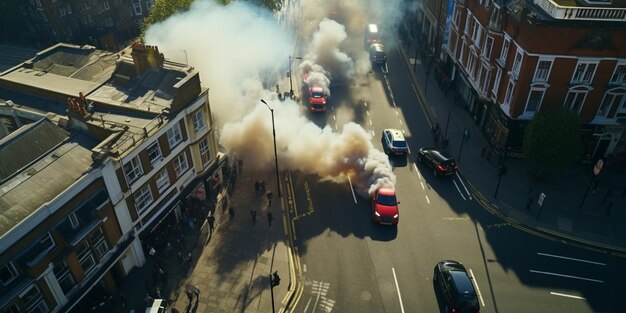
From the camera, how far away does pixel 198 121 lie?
103ft

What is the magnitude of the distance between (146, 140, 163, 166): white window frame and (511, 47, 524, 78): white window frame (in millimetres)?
27915

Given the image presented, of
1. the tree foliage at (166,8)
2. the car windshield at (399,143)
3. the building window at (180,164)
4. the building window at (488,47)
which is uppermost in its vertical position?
the tree foliage at (166,8)

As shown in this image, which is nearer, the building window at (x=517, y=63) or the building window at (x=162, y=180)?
the building window at (x=162, y=180)

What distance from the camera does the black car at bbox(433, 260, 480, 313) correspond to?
2475 cm

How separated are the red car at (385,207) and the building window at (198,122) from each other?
542 inches

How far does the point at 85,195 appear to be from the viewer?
2361 centimetres

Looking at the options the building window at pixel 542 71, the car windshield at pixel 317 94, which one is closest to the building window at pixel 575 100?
the building window at pixel 542 71

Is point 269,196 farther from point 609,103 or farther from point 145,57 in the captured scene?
point 609,103

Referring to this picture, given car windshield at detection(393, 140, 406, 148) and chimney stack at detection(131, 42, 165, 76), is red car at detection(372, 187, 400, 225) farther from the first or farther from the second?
chimney stack at detection(131, 42, 165, 76)

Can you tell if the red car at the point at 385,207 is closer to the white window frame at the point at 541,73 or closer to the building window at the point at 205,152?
the building window at the point at 205,152

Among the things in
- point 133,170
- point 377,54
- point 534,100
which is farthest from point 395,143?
point 133,170

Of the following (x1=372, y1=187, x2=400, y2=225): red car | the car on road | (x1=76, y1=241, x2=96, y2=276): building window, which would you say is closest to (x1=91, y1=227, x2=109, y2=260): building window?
(x1=76, y1=241, x2=96, y2=276): building window

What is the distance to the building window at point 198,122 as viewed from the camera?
1214 inches

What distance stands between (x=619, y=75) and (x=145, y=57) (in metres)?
35.9
